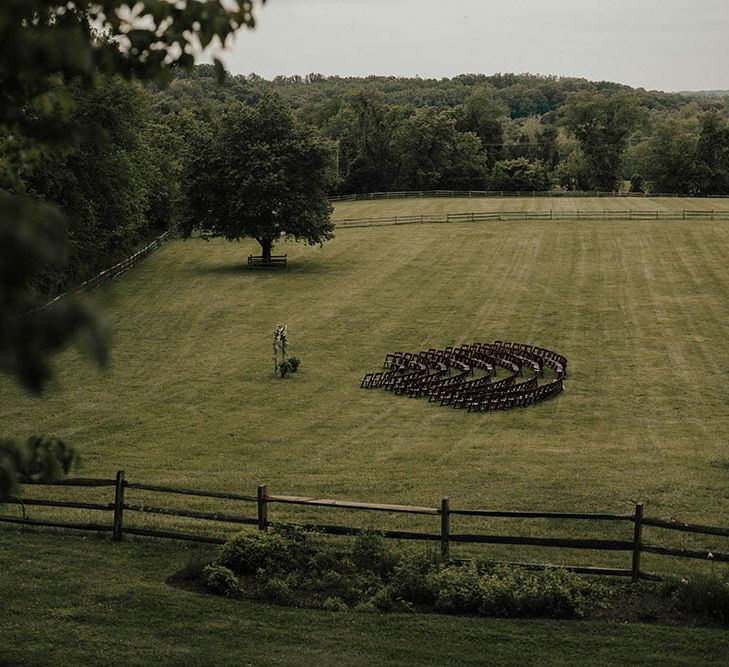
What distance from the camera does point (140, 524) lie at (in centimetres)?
1731

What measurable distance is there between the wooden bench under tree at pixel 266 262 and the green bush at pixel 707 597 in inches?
2078

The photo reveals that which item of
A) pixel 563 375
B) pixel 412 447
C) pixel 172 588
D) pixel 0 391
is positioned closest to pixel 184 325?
pixel 0 391

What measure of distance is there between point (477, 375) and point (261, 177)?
26.5 m

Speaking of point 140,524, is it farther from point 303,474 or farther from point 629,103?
point 629,103

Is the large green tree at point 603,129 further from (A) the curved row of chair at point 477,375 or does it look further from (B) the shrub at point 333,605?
(B) the shrub at point 333,605

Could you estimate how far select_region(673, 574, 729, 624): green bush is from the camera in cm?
1245

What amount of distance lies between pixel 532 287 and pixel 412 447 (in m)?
31.0

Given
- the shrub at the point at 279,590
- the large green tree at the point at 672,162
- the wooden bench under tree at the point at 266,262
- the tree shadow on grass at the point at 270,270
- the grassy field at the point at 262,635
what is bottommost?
the tree shadow on grass at the point at 270,270

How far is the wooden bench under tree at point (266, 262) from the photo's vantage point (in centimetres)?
6406

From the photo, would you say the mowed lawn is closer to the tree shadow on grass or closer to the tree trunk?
the tree shadow on grass

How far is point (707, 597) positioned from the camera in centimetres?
1255

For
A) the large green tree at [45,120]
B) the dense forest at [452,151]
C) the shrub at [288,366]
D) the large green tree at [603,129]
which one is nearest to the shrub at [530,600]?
the large green tree at [45,120]

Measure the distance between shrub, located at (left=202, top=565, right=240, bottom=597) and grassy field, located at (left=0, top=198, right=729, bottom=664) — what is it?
17.7 inches

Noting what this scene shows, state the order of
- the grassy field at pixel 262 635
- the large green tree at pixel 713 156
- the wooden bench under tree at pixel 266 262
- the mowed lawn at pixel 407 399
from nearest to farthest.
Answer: the grassy field at pixel 262 635, the mowed lawn at pixel 407 399, the wooden bench under tree at pixel 266 262, the large green tree at pixel 713 156
